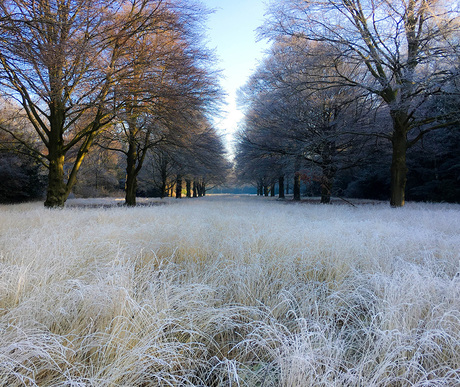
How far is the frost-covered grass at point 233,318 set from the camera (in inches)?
52.5

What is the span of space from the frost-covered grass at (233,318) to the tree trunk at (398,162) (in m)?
7.07

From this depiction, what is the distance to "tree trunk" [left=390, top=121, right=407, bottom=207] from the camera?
948 centimetres

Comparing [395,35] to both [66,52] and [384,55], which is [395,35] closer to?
[384,55]

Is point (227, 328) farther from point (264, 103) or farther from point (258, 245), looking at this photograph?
point (264, 103)

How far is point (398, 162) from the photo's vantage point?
963 cm

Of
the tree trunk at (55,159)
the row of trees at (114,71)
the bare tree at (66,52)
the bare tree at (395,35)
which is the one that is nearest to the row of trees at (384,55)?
the bare tree at (395,35)

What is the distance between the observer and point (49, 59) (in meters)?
4.63

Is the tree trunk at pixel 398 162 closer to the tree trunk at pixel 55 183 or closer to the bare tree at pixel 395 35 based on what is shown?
the bare tree at pixel 395 35

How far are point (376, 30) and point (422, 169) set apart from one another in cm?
1243

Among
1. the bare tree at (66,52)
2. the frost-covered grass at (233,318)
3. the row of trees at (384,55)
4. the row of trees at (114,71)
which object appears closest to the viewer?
the frost-covered grass at (233,318)

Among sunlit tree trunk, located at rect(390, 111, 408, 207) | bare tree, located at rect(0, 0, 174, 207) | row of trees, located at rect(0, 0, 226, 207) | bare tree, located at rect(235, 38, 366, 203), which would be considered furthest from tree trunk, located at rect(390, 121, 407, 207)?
bare tree, located at rect(0, 0, 174, 207)

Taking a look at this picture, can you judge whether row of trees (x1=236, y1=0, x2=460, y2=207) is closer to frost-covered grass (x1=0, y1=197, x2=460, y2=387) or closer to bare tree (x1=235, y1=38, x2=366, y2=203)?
bare tree (x1=235, y1=38, x2=366, y2=203)

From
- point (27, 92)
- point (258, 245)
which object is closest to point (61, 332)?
point (258, 245)

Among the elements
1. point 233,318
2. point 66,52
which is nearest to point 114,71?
point 66,52
